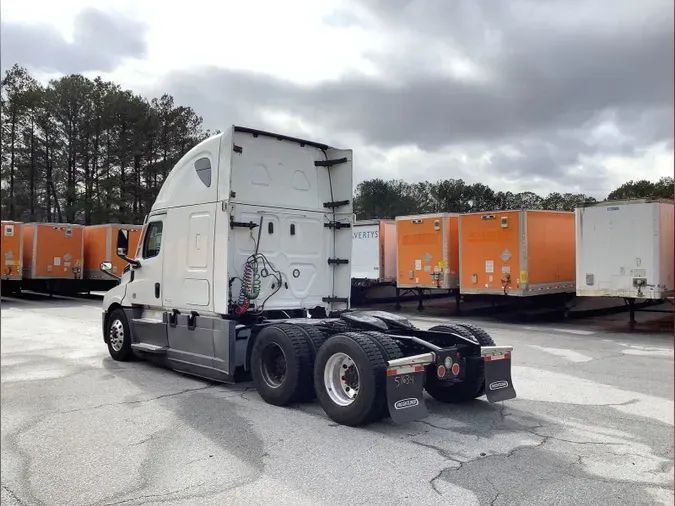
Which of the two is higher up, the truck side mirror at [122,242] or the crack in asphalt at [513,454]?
the truck side mirror at [122,242]

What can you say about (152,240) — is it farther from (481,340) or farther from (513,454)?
(513,454)

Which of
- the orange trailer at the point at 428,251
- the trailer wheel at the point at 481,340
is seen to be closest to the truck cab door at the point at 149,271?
the trailer wheel at the point at 481,340

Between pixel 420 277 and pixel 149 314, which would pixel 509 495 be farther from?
pixel 420 277

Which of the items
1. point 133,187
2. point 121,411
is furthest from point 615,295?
point 133,187

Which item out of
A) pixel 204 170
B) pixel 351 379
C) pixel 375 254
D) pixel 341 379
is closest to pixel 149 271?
pixel 204 170

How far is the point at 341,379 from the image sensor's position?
232 inches

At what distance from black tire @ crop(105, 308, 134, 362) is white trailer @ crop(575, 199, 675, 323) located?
10.3 metres

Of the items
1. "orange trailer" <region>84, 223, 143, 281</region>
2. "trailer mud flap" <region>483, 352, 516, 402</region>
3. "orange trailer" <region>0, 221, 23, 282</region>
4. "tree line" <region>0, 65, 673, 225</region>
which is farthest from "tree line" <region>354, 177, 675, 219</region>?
"orange trailer" <region>0, 221, 23, 282</region>

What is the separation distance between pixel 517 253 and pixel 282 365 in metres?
10.0

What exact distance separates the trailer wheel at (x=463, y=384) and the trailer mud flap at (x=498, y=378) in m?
0.09

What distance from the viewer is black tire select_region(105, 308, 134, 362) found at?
8.98 m

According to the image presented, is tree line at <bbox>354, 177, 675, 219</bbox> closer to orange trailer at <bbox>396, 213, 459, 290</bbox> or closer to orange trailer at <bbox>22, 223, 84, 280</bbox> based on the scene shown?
orange trailer at <bbox>396, 213, 459, 290</bbox>

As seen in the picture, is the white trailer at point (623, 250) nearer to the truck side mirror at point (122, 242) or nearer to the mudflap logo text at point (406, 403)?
the mudflap logo text at point (406, 403)

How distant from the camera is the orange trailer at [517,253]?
1490 cm
